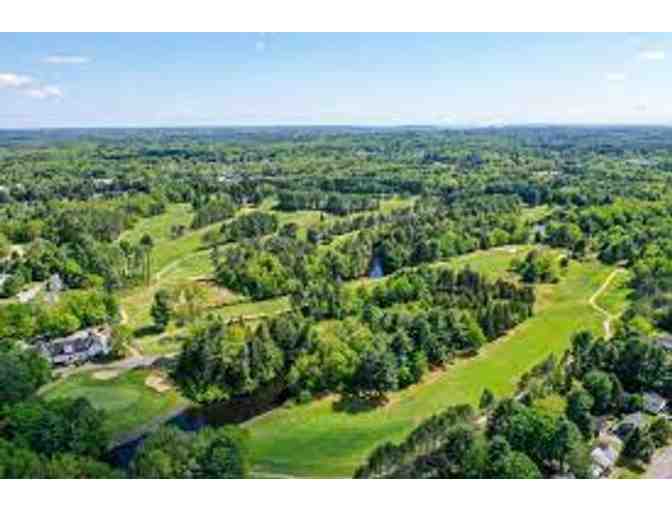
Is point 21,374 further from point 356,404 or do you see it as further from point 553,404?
point 553,404

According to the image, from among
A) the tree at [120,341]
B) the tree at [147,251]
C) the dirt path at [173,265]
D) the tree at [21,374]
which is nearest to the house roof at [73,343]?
the tree at [120,341]

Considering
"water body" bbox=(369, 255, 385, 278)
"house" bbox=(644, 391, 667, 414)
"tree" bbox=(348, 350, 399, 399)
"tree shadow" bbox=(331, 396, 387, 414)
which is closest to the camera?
"house" bbox=(644, 391, 667, 414)

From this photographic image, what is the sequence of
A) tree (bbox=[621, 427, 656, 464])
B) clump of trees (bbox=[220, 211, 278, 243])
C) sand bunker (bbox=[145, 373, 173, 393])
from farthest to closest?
clump of trees (bbox=[220, 211, 278, 243]) → sand bunker (bbox=[145, 373, 173, 393]) → tree (bbox=[621, 427, 656, 464])

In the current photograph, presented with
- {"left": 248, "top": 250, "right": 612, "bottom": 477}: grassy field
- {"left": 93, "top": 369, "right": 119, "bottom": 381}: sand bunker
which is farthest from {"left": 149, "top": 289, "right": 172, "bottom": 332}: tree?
{"left": 248, "top": 250, "right": 612, "bottom": 477}: grassy field

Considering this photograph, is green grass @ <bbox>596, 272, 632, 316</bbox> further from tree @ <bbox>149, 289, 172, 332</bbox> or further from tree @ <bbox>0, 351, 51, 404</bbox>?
tree @ <bbox>0, 351, 51, 404</bbox>

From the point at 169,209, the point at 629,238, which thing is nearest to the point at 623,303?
the point at 629,238

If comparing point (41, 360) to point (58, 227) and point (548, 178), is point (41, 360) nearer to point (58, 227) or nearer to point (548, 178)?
point (58, 227)

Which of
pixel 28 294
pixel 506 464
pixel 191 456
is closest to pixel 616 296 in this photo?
pixel 506 464
